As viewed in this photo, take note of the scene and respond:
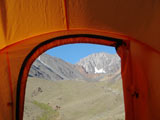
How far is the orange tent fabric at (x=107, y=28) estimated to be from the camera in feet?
9.50

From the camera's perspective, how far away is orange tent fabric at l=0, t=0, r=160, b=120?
289 centimetres

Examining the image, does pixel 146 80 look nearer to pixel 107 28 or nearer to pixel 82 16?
pixel 107 28

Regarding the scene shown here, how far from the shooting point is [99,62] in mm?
180750

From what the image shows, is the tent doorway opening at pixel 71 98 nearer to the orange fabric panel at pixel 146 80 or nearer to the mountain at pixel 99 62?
the orange fabric panel at pixel 146 80

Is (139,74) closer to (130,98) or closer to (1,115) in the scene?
(130,98)

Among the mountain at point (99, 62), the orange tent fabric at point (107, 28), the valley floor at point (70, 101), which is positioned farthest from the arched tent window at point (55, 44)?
the mountain at point (99, 62)

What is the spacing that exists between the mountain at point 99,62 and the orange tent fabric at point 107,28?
6274 inches

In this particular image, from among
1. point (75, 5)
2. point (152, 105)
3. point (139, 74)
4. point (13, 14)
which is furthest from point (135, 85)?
point (13, 14)

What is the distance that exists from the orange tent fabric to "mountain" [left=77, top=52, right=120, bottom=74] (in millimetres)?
159348

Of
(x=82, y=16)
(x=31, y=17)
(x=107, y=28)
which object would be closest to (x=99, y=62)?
(x=107, y=28)

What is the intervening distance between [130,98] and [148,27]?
1361 mm

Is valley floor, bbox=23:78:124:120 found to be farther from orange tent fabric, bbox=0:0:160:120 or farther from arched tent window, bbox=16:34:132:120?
orange tent fabric, bbox=0:0:160:120

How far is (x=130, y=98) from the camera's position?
3.76m

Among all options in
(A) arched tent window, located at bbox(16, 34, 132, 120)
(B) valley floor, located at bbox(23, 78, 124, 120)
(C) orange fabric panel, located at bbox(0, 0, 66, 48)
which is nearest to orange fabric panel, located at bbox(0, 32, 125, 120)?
(A) arched tent window, located at bbox(16, 34, 132, 120)
